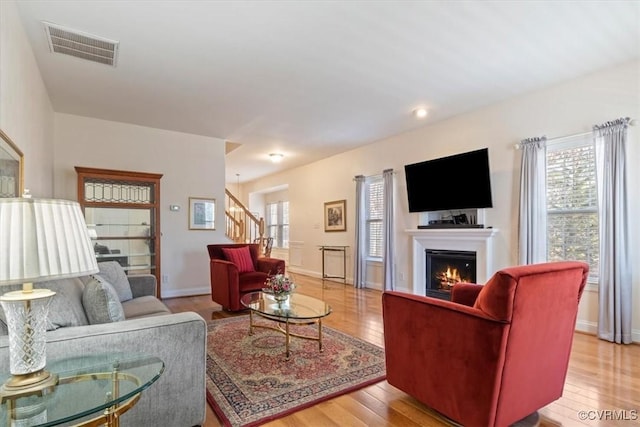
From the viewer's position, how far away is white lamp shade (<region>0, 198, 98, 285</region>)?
1.02 meters

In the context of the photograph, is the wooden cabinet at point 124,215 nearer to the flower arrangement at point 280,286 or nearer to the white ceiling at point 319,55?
the white ceiling at point 319,55

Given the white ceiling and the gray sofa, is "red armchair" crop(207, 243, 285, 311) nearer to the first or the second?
the white ceiling

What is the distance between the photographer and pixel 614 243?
10.7ft

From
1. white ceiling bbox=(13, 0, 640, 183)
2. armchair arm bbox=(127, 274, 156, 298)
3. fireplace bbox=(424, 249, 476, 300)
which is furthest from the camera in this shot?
fireplace bbox=(424, 249, 476, 300)

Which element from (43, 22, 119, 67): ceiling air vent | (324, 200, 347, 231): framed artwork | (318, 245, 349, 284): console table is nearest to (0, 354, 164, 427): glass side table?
(43, 22, 119, 67): ceiling air vent

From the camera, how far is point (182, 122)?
5102 mm

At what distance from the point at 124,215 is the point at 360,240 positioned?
13.2 ft

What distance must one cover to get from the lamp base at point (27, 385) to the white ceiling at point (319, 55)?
242cm

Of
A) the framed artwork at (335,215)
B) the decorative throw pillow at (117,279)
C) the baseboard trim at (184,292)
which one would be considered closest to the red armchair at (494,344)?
the decorative throw pillow at (117,279)

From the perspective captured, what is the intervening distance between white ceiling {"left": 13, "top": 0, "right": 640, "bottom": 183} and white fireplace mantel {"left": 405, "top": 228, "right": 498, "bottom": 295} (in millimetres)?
1709

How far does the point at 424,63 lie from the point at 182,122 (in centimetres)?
364

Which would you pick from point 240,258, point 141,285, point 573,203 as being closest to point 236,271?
point 240,258

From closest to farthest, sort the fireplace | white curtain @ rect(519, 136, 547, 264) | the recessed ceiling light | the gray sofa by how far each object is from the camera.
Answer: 1. the gray sofa
2. white curtain @ rect(519, 136, 547, 264)
3. the recessed ceiling light
4. the fireplace

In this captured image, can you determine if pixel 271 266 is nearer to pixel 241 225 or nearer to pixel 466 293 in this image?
pixel 466 293
